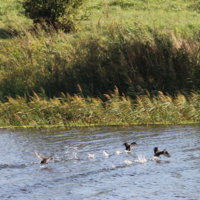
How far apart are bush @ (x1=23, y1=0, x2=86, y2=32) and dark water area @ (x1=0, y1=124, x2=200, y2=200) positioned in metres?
13.1

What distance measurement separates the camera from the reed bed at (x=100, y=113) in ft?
44.3

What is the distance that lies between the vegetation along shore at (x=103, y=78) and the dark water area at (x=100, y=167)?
6.79 feet

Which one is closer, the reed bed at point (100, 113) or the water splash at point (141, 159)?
the water splash at point (141, 159)

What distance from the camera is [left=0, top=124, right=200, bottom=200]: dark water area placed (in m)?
6.22

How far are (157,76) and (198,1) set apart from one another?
792 inches

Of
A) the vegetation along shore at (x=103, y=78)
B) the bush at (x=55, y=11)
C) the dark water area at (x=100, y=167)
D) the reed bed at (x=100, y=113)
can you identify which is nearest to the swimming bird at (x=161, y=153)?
the dark water area at (x=100, y=167)

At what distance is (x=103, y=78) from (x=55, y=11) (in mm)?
8355

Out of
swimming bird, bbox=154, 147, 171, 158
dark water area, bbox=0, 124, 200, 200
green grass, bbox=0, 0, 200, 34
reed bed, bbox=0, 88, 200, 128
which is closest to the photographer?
dark water area, bbox=0, 124, 200, 200

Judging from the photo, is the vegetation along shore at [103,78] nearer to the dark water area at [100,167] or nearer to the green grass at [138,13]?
the dark water area at [100,167]

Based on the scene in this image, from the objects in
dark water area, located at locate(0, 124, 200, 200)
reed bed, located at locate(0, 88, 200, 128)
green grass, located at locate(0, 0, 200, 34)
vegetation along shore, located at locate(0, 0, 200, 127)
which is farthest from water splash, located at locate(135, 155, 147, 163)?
green grass, located at locate(0, 0, 200, 34)

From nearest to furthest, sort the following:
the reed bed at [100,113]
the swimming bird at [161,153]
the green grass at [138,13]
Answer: the swimming bird at [161,153] < the reed bed at [100,113] < the green grass at [138,13]

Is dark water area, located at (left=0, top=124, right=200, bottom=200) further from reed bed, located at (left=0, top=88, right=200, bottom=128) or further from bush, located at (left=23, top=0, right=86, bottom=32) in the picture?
bush, located at (left=23, top=0, right=86, bottom=32)

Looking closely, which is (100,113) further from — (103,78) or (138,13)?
(138,13)

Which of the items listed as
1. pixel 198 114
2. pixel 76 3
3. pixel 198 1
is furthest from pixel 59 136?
pixel 198 1
